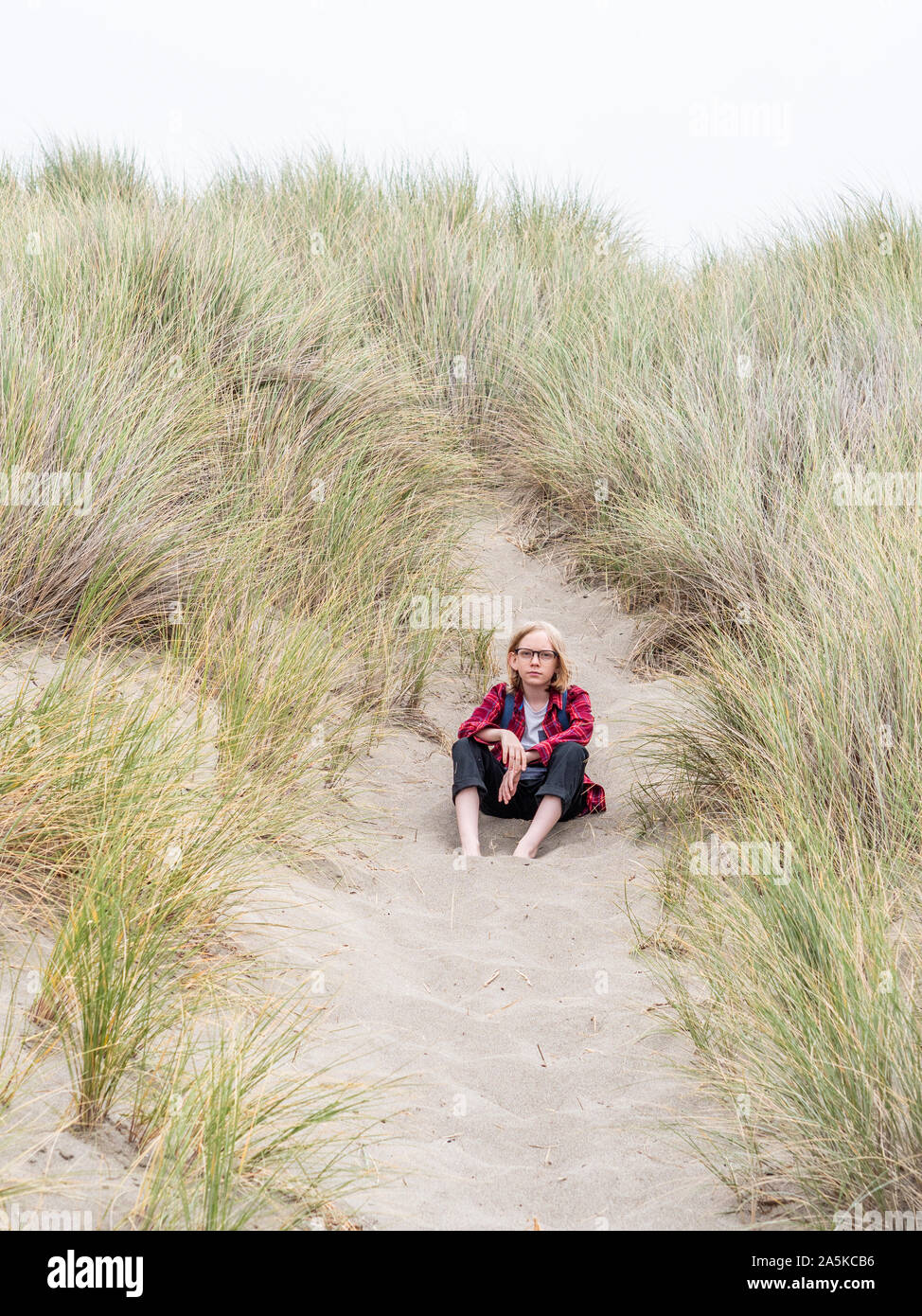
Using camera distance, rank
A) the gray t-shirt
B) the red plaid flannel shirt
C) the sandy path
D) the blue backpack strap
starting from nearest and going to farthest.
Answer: the sandy path → the red plaid flannel shirt → the gray t-shirt → the blue backpack strap

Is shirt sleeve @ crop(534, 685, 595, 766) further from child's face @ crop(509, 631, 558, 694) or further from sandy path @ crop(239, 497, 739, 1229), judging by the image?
sandy path @ crop(239, 497, 739, 1229)

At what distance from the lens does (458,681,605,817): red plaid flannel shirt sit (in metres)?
4.91

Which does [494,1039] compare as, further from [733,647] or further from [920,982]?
[733,647]

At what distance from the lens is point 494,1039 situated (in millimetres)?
3232

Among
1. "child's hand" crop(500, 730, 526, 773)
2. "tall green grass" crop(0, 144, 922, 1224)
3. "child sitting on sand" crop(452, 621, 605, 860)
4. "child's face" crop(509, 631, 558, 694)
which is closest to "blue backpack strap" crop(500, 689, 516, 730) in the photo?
"child sitting on sand" crop(452, 621, 605, 860)

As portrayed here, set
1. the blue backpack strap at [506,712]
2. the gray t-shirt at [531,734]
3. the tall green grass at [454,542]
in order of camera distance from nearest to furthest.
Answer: the tall green grass at [454,542] < the gray t-shirt at [531,734] < the blue backpack strap at [506,712]

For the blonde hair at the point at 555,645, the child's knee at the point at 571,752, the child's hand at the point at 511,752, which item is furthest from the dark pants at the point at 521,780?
the blonde hair at the point at 555,645

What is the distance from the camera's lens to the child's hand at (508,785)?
4707 millimetres

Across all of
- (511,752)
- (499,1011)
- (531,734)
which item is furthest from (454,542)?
(499,1011)

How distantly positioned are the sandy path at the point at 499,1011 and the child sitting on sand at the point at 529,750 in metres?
0.12

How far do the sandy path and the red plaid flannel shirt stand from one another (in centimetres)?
12

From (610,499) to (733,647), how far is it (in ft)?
6.20

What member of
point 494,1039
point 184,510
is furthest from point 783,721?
point 184,510

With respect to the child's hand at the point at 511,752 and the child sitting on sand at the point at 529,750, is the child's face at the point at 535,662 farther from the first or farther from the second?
the child's hand at the point at 511,752
